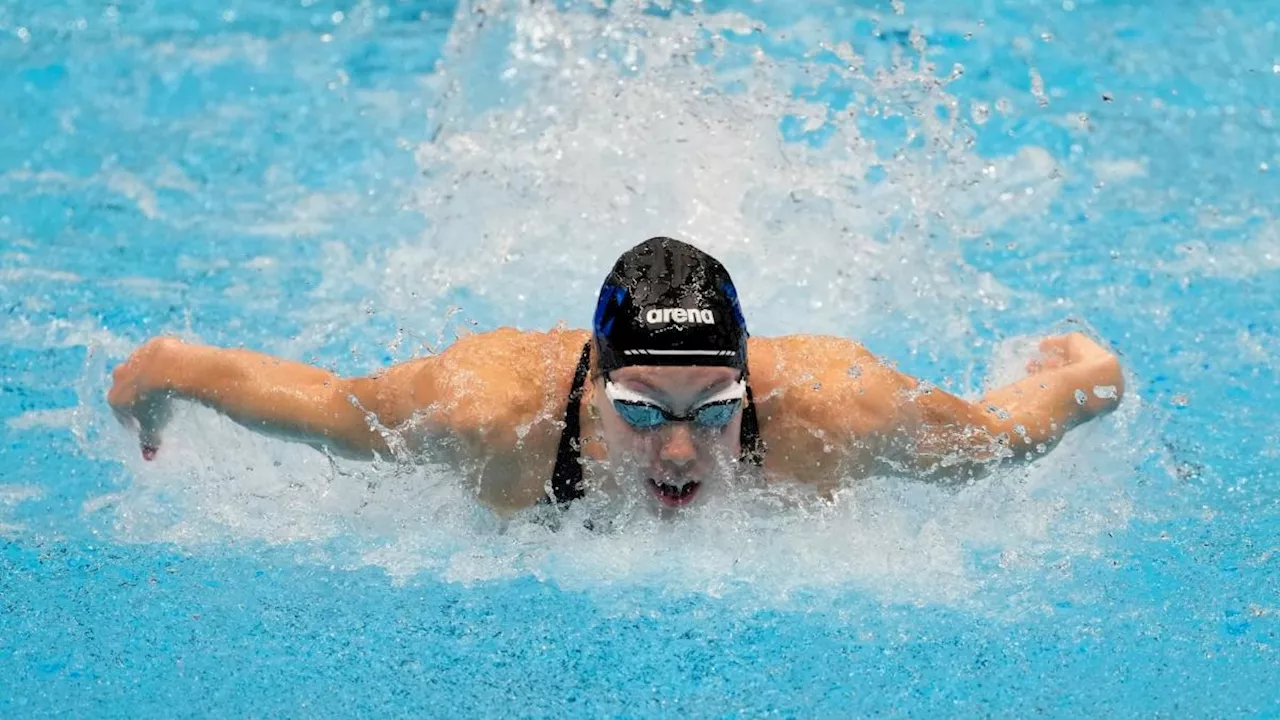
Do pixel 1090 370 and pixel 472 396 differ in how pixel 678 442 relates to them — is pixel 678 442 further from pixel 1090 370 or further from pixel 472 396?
pixel 1090 370

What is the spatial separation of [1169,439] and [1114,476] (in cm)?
33

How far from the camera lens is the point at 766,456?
344cm

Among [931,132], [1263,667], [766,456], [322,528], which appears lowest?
[1263,667]

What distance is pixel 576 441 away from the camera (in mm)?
3404

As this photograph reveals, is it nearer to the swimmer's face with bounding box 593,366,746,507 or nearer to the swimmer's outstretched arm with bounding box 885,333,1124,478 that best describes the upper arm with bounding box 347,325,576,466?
the swimmer's face with bounding box 593,366,746,507

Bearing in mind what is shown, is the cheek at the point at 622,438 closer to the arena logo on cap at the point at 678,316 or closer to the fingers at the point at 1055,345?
the arena logo on cap at the point at 678,316

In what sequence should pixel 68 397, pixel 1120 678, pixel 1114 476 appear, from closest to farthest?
pixel 1120 678 → pixel 1114 476 → pixel 68 397

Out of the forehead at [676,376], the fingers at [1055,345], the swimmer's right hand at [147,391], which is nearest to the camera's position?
the forehead at [676,376]

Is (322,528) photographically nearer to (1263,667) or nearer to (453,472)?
(453,472)

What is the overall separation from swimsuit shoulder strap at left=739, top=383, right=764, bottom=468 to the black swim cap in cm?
19

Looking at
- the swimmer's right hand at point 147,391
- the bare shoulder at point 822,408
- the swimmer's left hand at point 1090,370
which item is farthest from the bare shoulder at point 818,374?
the swimmer's right hand at point 147,391

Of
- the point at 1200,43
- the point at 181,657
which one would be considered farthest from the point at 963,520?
the point at 1200,43

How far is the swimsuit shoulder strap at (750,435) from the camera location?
3.40 m

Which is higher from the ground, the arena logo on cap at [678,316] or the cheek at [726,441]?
the arena logo on cap at [678,316]
